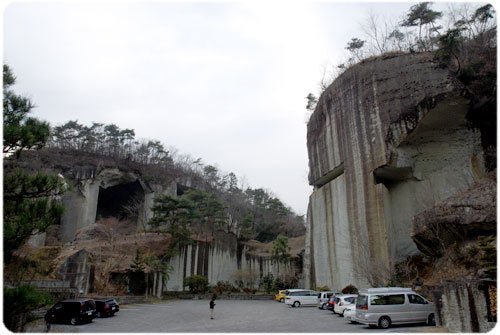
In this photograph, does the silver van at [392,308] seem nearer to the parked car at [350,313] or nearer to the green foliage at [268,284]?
the parked car at [350,313]

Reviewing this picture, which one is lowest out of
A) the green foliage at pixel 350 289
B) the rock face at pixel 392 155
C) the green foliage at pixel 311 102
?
the green foliage at pixel 350 289

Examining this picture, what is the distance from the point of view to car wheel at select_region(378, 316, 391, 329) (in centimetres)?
1377

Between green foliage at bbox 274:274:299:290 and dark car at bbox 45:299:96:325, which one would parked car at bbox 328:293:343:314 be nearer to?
dark car at bbox 45:299:96:325

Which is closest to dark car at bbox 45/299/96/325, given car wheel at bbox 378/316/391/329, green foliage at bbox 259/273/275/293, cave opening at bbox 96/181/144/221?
car wheel at bbox 378/316/391/329

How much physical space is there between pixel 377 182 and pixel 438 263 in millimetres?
9112

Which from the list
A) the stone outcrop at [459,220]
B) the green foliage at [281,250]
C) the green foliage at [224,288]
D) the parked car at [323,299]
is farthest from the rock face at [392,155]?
the green foliage at [281,250]

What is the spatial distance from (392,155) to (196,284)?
21.1 m

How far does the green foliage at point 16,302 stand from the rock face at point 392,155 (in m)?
18.9

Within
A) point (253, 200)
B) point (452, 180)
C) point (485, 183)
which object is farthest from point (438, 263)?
point (253, 200)

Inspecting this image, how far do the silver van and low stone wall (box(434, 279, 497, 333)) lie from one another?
1493 mm

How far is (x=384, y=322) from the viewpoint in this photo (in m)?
13.8

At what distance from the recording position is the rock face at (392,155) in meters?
25.0

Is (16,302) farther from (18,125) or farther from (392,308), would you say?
(392,308)

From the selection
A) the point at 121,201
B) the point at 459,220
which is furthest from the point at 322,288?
the point at 121,201
